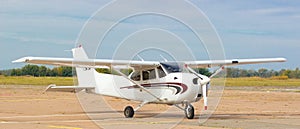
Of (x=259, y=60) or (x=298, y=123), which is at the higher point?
(x=259, y=60)

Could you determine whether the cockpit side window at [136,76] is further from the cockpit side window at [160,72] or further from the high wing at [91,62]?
the cockpit side window at [160,72]

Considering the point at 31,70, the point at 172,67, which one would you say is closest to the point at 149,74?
the point at 172,67

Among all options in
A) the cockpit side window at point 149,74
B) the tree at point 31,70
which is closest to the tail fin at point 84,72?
the cockpit side window at point 149,74

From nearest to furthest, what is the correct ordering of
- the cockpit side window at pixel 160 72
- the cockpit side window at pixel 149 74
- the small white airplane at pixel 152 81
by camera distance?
1. the small white airplane at pixel 152 81
2. the cockpit side window at pixel 160 72
3. the cockpit side window at pixel 149 74

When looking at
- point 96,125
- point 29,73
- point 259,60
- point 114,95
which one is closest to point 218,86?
point 259,60

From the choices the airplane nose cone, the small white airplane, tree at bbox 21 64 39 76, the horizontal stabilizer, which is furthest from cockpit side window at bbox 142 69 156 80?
tree at bbox 21 64 39 76

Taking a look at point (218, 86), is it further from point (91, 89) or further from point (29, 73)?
point (29, 73)

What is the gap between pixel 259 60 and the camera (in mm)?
23672

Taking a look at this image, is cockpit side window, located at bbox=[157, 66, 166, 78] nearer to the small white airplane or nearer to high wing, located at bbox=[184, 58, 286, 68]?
the small white airplane

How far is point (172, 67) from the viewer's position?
20375 millimetres

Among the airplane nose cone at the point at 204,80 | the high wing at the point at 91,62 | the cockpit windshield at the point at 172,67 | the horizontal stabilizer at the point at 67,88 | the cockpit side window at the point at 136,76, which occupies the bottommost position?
the horizontal stabilizer at the point at 67,88

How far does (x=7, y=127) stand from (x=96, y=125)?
293cm

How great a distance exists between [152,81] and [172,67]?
3.64 ft

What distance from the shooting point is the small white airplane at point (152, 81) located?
19578mm
